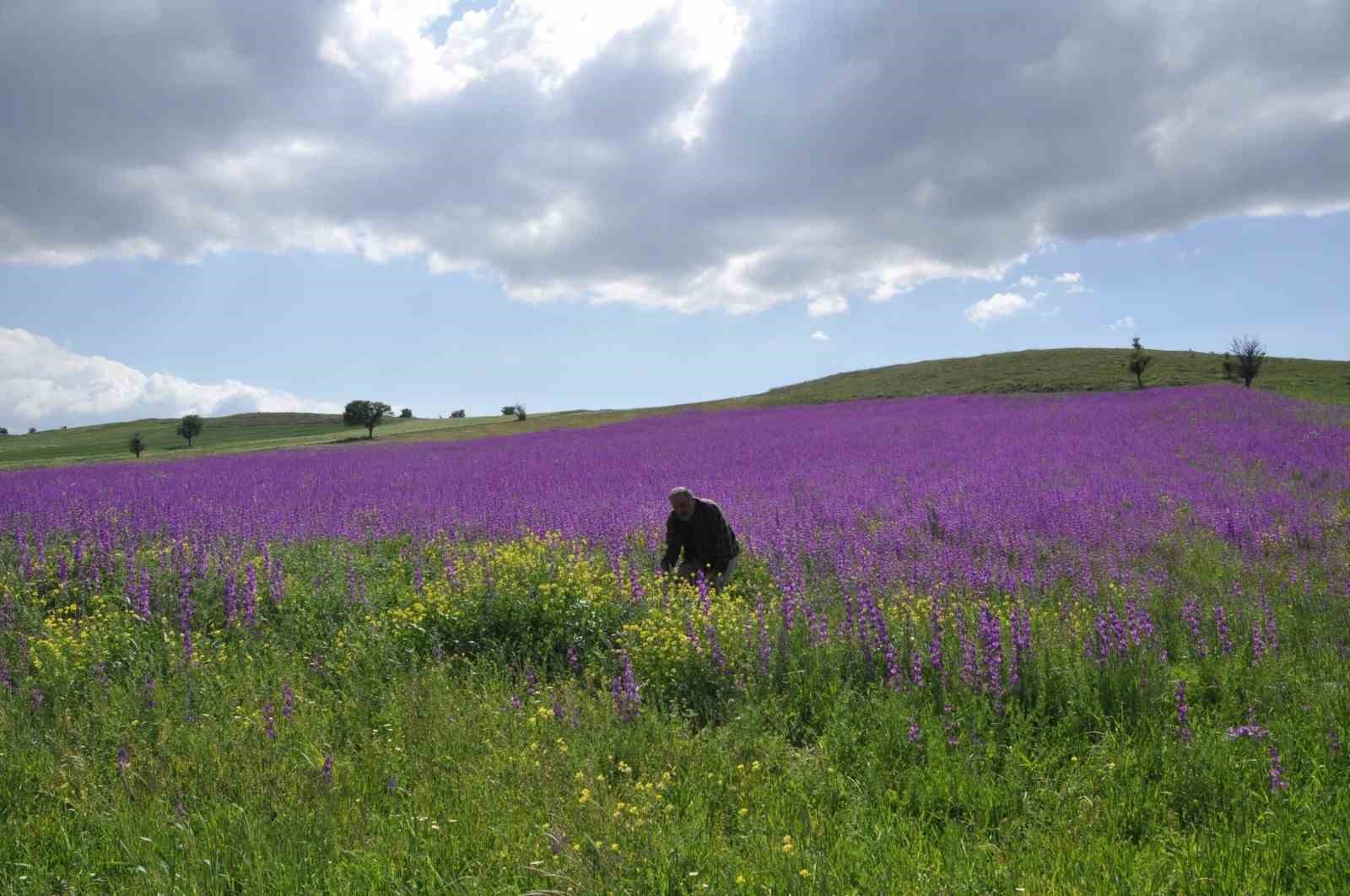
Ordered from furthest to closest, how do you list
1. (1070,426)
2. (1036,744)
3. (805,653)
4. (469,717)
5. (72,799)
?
1. (1070,426)
2. (805,653)
3. (469,717)
4. (1036,744)
5. (72,799)

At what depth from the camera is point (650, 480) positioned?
14.0 meters

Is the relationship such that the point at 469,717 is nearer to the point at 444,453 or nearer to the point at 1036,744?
the point at 1036,744

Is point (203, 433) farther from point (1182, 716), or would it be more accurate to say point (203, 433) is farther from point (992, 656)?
point (1182, 716)

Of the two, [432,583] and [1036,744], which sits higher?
[432,583]

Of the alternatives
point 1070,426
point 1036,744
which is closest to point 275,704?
point 1036,744

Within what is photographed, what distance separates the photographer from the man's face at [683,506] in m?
6.71

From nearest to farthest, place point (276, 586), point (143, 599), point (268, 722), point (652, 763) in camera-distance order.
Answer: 1. point (652, 763)
2. point (268, 722)
3. point (143, 599)
4. point (276, 586)

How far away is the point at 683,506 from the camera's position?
6.81 m

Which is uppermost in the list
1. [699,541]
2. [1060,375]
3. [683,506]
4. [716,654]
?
[1060,375]

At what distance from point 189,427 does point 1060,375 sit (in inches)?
3243

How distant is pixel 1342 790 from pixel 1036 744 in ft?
3.93

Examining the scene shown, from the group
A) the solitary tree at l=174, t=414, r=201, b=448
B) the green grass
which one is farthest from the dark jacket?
the solitary tree at l=174, t=414, r=201, b=448

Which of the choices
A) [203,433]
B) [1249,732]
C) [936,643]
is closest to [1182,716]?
[1249,732]

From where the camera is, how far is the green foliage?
73.5m
